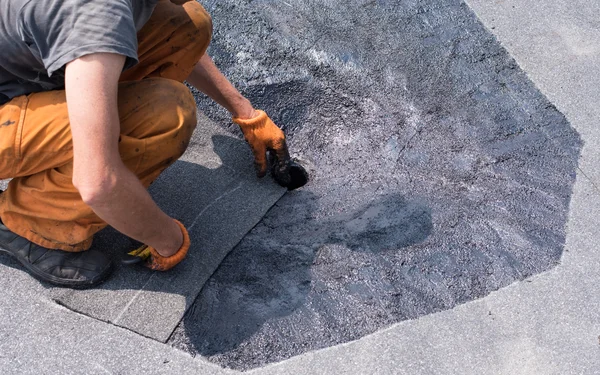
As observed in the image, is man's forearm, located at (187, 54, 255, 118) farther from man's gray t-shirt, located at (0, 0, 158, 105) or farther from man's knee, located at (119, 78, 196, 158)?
man's gray t-shirt, located at (0, 0, 158, 105)

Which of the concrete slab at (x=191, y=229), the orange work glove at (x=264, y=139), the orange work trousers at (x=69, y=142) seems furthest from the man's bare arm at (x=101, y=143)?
the orange work glove at (x=264, y=139)

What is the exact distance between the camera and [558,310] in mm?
1786

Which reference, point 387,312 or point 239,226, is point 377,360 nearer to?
point 387,312

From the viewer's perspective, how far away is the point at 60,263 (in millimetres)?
1835

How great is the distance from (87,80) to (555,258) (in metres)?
1.46

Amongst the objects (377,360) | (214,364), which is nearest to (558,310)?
(377,360)

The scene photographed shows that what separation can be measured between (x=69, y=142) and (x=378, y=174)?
44.4 inches

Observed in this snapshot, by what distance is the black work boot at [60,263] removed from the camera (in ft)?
6.00

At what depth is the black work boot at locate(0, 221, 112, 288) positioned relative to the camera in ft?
6.00

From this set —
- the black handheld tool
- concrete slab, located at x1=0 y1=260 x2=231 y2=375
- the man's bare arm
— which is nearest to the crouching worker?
the man's bare arm

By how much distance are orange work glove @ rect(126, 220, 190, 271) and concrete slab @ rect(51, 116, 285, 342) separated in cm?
3

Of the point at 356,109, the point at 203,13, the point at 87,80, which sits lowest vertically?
the point at 356,109

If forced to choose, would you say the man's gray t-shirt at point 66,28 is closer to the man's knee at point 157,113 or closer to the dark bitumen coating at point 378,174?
the man's knee at point 157,113

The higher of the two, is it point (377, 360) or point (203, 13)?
point (203, 13)
